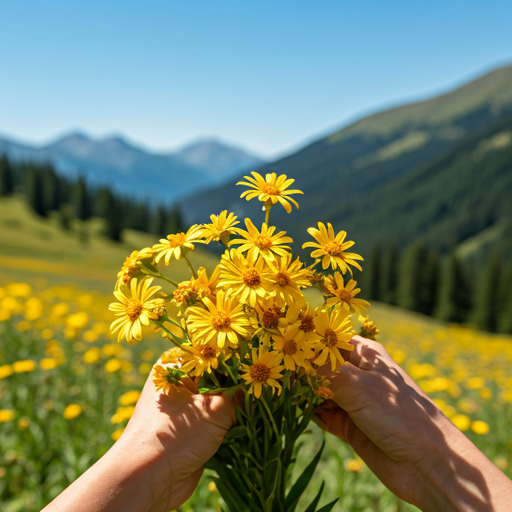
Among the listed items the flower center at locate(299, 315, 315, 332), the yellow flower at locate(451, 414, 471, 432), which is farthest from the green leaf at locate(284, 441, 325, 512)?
the yellow flower at locate(451, 414, 471, 432)

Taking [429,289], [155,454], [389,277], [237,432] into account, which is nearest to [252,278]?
[237,432]

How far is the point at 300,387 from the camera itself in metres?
1.24

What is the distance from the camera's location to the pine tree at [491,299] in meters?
45.7

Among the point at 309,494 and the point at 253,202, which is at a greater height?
the point at 253,202

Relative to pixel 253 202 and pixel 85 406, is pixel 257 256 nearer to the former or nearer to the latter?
pixel 253 202

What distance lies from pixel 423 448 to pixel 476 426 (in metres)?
2.48

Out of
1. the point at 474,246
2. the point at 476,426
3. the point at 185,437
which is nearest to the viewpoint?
the point at 185,437

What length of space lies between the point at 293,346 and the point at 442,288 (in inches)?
2156

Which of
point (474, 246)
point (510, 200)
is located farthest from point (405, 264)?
point (510, 200)

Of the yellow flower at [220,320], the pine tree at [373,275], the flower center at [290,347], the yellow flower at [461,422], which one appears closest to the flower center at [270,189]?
the yellow flower at [220,320]

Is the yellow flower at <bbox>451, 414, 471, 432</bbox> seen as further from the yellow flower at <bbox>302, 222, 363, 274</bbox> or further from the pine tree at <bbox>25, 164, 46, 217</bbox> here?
the pine tree at <bbox>25, 164, 46, 217</bbox>

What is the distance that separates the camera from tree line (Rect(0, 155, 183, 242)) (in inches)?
2472

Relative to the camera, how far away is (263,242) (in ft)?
3.59

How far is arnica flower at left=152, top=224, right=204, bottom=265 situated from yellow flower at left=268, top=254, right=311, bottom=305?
0.89 feet
